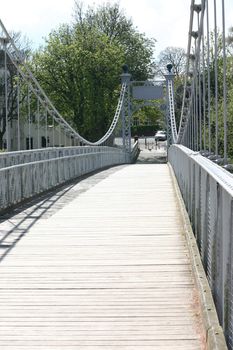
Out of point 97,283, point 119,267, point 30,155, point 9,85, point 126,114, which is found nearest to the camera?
point 97,283

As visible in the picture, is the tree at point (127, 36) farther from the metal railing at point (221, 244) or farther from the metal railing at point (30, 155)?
the metal railing at point (221, 244)

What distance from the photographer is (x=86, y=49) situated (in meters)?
45.3

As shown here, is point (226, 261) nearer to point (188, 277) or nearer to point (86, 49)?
point (188, 277)

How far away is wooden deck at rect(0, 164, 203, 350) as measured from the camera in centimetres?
422

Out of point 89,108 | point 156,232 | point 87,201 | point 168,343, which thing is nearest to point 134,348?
point 168,343

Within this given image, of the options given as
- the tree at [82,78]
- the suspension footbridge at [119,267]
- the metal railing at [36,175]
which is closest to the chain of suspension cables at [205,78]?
the suspension footbridge at [119,267]

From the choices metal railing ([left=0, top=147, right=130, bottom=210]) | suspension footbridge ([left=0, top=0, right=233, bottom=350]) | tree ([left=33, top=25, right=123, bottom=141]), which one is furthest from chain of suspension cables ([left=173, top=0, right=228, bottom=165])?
tree ([left=33, top=25, right=123, bottom=141])

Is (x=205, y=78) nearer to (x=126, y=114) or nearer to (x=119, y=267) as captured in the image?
(x=119, y=267)

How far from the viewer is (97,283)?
5.54 metres

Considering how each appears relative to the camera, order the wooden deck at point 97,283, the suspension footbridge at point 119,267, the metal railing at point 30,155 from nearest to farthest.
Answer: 1. the suspension footbridge at point 119,267
2. the wooden deck at point 97,283
3. the metal railing at point 30,155

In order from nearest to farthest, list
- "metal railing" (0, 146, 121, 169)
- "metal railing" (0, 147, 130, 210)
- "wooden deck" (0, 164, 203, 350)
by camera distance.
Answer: "wooden deck" (0, 164, 203, 350)
"metal railing" (0, 147, 130, 210)
"metal railing" (0, 146, 121, 169)

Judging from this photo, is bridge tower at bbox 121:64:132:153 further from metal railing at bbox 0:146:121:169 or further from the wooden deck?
the wooden deck

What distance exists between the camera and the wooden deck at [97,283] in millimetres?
4219

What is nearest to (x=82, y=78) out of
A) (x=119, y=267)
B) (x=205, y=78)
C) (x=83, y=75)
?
(x=83, y=75)
